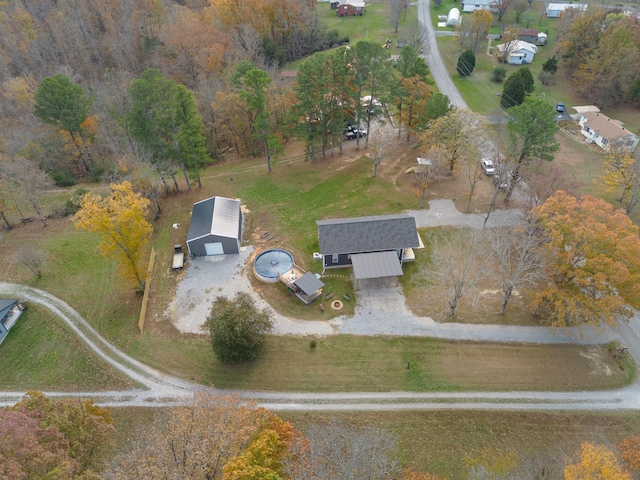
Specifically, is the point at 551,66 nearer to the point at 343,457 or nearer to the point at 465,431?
the point at 465,431

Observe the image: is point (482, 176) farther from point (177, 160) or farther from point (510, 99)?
point (177, 160)

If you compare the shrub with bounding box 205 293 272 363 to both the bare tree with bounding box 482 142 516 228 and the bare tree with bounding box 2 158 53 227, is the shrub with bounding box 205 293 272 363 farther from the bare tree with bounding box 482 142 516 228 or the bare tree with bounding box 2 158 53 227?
the bare tree with bounding box 2 158 53 227

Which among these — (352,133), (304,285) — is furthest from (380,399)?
(352,133)

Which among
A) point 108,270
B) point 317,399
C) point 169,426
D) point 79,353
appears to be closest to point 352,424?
point 317,399

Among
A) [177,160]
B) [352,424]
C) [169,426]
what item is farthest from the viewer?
[177,160]

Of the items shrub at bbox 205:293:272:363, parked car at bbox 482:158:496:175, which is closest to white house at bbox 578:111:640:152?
parked car at bbox 482:158:496:175

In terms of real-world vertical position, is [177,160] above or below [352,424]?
above
